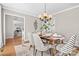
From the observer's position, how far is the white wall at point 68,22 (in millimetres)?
1482

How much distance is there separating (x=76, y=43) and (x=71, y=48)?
0.34 feet

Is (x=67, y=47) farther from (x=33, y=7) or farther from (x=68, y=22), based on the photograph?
(x=33, y=7)

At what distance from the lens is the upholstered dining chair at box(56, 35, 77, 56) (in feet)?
4.83

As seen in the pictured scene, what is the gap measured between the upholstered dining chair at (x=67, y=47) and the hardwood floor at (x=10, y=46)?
2.01 ft

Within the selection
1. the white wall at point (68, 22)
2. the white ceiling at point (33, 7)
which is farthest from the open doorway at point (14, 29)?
the white wall at point (68, 22)

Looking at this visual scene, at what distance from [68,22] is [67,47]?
0.37 metres

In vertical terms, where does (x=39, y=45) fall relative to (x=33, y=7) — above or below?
below

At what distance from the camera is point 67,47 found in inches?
59.1

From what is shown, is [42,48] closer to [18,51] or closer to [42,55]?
[42,55]

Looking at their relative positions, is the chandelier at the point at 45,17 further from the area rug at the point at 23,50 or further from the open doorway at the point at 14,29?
the area rug at the point at 23,50

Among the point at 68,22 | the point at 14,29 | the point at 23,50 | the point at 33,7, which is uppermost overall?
the point at 33,7

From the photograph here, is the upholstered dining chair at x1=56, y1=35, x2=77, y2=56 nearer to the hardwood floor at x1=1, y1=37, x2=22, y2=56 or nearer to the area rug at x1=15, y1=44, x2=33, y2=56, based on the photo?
the area rug at x1=15, y1=44, x2=33, y2=56

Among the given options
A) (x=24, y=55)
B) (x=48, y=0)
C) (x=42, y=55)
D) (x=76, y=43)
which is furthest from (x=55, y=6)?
(x=24, y=55)

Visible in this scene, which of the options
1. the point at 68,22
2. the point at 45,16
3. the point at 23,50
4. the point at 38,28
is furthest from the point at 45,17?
the point at 23,50
